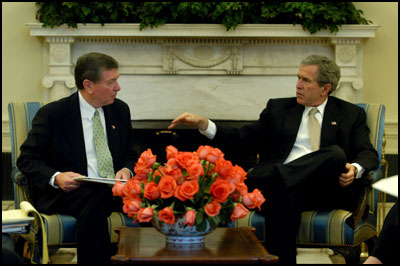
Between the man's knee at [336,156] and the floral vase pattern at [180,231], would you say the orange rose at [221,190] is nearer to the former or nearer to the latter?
the floral vase pattern at [180,231]

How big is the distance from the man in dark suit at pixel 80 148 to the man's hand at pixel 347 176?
1087mm

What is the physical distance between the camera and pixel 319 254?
13.9ft

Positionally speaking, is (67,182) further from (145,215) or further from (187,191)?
(187,191)

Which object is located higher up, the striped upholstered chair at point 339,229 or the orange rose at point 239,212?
the orange rose at point 239,212

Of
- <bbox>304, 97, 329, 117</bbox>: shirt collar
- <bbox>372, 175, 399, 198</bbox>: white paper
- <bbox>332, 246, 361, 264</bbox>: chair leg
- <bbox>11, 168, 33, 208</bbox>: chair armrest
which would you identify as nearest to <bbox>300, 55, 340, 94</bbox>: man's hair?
<bbox>304, 97, 329, 117</bbox>: shirt collar

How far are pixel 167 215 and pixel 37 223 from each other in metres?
0.59

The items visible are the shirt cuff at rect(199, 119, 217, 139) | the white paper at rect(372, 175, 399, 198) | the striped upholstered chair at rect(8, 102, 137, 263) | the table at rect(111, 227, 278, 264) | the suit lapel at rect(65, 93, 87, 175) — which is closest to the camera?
the white paper at rect(372, 175, 399, 198)

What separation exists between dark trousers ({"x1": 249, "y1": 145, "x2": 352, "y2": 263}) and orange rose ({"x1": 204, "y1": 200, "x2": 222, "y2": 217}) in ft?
2.63

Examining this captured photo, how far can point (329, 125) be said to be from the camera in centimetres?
339

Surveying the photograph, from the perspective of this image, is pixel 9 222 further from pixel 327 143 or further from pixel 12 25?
pixel 12 25

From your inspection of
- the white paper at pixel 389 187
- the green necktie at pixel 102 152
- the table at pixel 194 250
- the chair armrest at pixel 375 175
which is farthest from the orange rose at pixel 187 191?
the chair armrest at pixel 375 175

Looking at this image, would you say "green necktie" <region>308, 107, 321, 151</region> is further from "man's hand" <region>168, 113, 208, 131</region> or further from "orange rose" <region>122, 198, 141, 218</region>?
"orange rose" <region>122, 198, 141, 218</region>

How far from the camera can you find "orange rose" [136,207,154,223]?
2.19 metres

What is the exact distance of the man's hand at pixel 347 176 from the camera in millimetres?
3055
